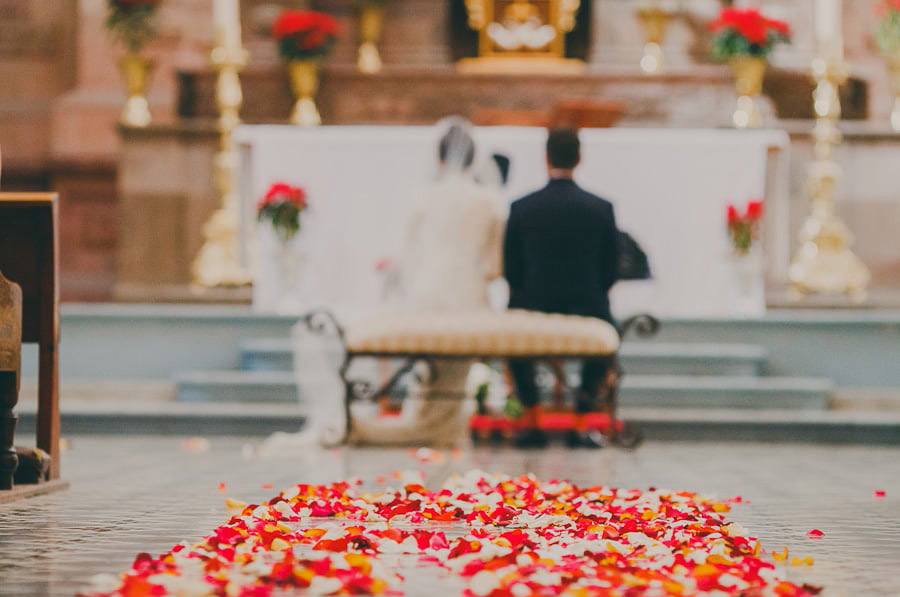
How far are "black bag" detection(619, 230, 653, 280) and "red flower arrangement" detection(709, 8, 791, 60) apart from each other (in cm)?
443

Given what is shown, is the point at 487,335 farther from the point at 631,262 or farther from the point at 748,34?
the point at 748,34

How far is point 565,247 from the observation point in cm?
859

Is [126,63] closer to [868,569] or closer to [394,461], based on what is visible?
[394,461]

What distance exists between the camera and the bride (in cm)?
868

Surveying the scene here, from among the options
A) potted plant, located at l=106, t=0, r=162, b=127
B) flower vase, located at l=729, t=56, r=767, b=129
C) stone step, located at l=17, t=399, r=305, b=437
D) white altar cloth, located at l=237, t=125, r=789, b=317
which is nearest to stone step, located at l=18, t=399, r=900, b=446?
stone step, located at l=17, t=399, r=305, b=437

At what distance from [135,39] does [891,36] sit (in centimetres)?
587

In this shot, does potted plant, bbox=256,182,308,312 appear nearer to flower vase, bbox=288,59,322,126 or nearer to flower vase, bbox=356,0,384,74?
flower vase, bbox=288,59,322,126

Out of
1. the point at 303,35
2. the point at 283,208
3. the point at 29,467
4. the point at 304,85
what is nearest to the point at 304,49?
the point at 303,35

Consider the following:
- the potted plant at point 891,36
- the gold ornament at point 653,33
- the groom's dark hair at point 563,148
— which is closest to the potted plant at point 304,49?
the gold ornament at point 653,33

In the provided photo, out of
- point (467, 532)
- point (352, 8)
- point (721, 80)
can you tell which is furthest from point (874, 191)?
point (467, 532)

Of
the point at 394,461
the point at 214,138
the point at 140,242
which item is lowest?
the point at 394,461

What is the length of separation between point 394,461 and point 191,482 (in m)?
1.45

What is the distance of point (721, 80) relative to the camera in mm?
13695

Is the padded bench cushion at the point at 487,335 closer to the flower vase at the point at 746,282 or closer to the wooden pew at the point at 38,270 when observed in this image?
the wooden pew at the point at 38,270
